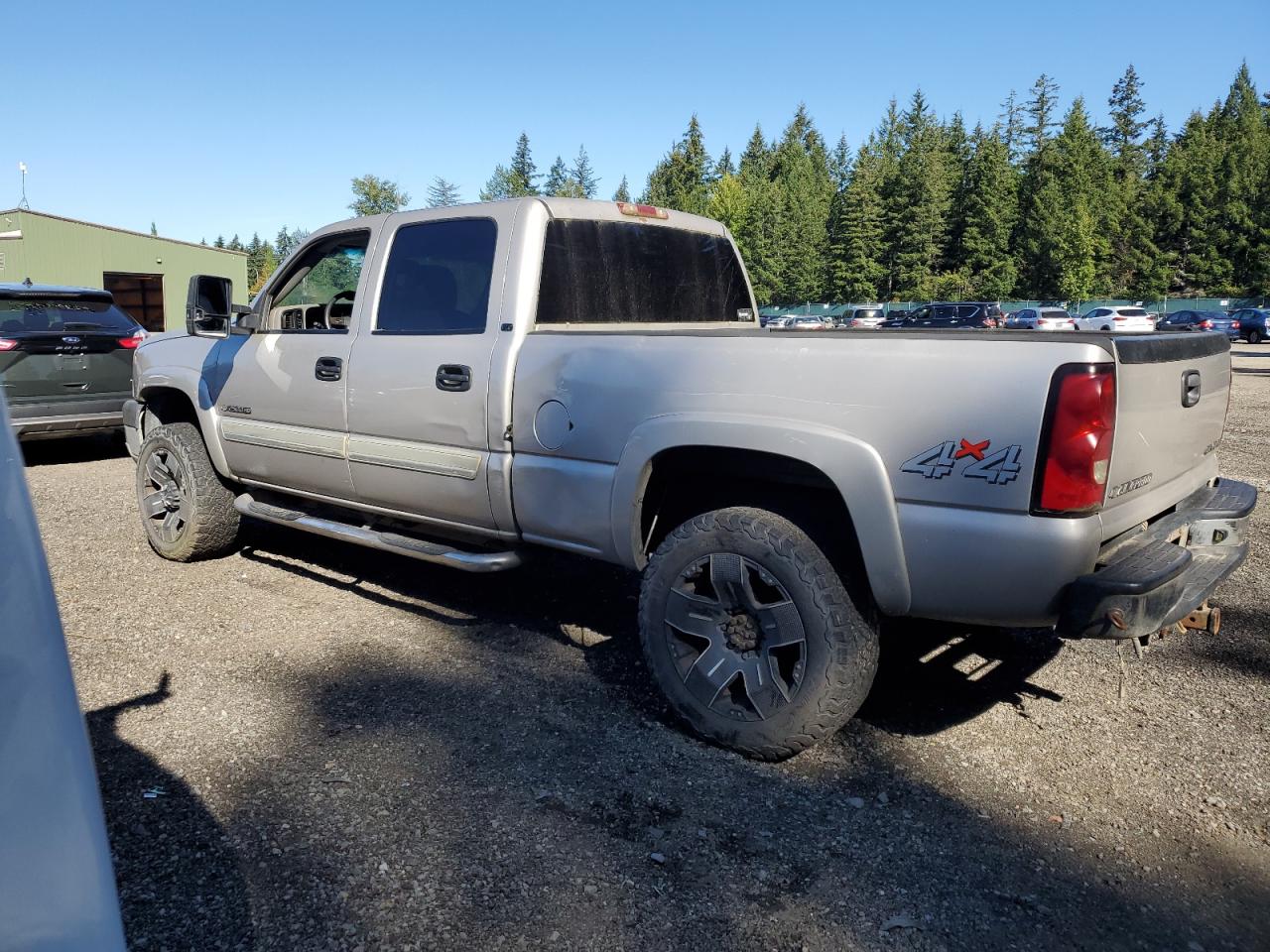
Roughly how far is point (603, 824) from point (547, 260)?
2424 mm

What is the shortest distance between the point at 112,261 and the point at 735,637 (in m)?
34.1

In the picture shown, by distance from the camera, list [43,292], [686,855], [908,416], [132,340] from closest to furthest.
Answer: [686,855] → [908,416] → [43,292] → [132,340]

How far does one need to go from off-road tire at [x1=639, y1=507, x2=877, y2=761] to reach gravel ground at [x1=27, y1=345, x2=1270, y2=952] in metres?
0.13

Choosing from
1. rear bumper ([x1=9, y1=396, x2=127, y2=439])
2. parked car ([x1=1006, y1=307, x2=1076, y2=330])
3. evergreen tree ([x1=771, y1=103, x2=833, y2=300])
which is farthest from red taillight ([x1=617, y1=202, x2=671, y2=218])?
evergreen tree ([x1=771, y1=103, x2=833, y2=300])

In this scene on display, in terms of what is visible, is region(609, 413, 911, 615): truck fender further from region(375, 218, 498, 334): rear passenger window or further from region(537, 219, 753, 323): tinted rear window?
region(375, 218, 498, 334): rear passenger window

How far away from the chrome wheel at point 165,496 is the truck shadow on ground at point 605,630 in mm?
491

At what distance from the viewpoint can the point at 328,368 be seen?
4.67m

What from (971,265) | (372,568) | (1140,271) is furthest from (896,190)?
(372,568)

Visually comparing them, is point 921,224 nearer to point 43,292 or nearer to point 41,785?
point 43,292

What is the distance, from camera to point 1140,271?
226 feet

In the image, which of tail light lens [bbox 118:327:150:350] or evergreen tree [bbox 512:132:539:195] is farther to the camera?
evergreen tree [bbox 512:132:539:195]

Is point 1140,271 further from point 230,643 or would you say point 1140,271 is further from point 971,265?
point 230,643

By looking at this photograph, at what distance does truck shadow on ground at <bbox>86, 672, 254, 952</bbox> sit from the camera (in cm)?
242

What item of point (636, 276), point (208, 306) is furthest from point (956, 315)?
point (208, 306)
